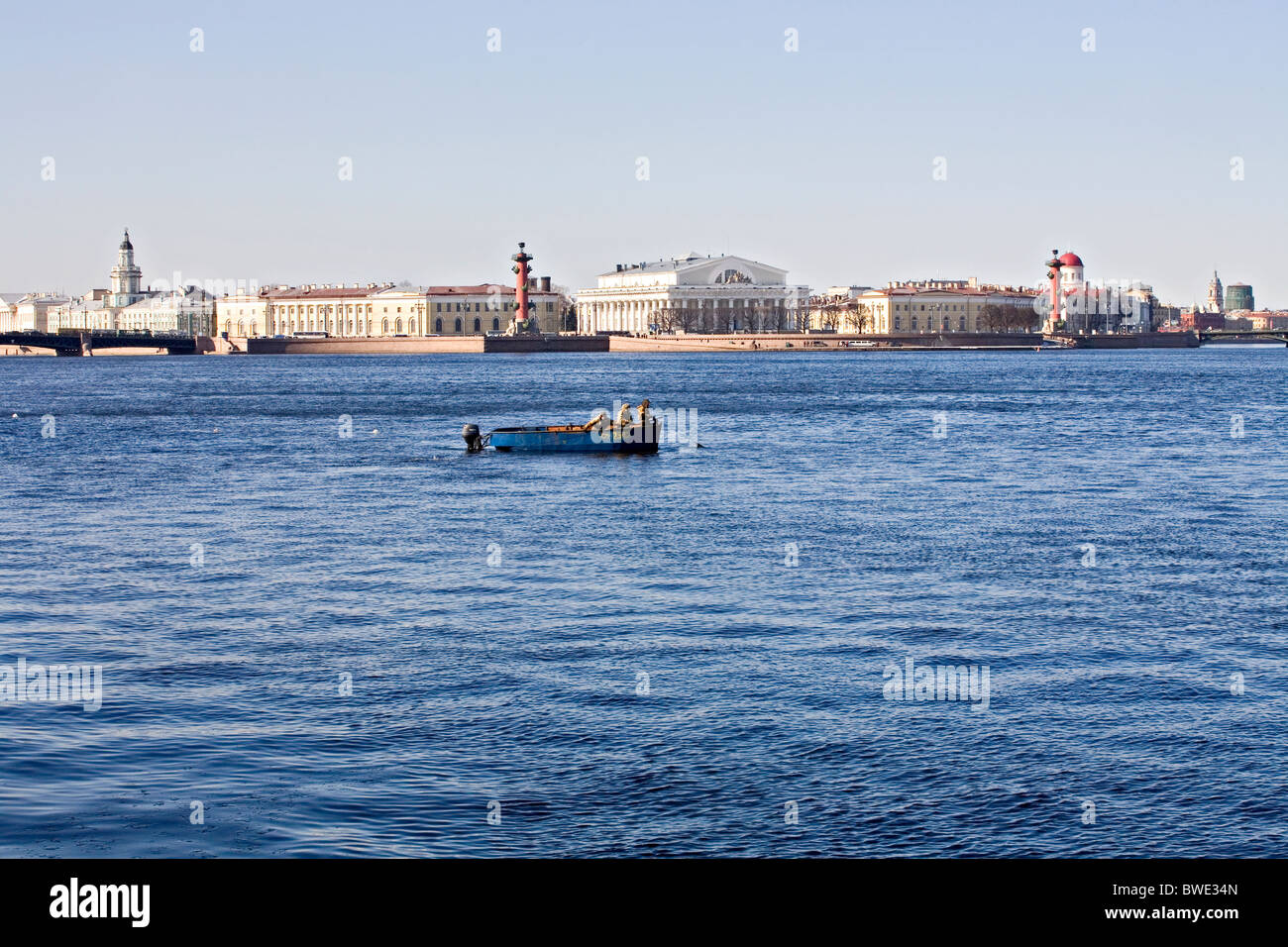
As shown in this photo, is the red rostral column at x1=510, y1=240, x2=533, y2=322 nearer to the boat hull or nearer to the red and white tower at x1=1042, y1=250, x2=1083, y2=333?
the red and white tower at x1=1042, y1=250, x2=1083, y2=333

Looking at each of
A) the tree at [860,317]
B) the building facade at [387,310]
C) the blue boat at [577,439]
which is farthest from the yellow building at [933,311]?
the blue boat at [577,439]

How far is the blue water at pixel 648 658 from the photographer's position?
8.60m

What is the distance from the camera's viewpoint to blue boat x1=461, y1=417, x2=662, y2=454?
35500mm

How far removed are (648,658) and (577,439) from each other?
23567 mm

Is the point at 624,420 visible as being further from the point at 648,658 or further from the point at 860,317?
the point at 860,317

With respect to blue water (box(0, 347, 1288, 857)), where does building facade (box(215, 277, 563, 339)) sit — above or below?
above

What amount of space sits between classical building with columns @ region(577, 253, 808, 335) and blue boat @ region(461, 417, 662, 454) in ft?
394

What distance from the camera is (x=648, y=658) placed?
1262 centimetres

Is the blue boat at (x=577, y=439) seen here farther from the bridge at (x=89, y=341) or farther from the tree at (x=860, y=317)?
the tree at (x=860, y=317)

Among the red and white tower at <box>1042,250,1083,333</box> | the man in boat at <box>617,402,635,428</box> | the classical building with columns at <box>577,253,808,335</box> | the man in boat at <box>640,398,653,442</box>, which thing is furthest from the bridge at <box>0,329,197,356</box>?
the man in boat at <box>640,398,653,442</box>

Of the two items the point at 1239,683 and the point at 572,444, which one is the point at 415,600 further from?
the point at 572,444

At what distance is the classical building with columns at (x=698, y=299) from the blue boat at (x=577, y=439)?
120m

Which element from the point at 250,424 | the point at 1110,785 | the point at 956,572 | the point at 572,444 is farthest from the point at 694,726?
the point at 250,424

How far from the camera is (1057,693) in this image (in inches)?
450
